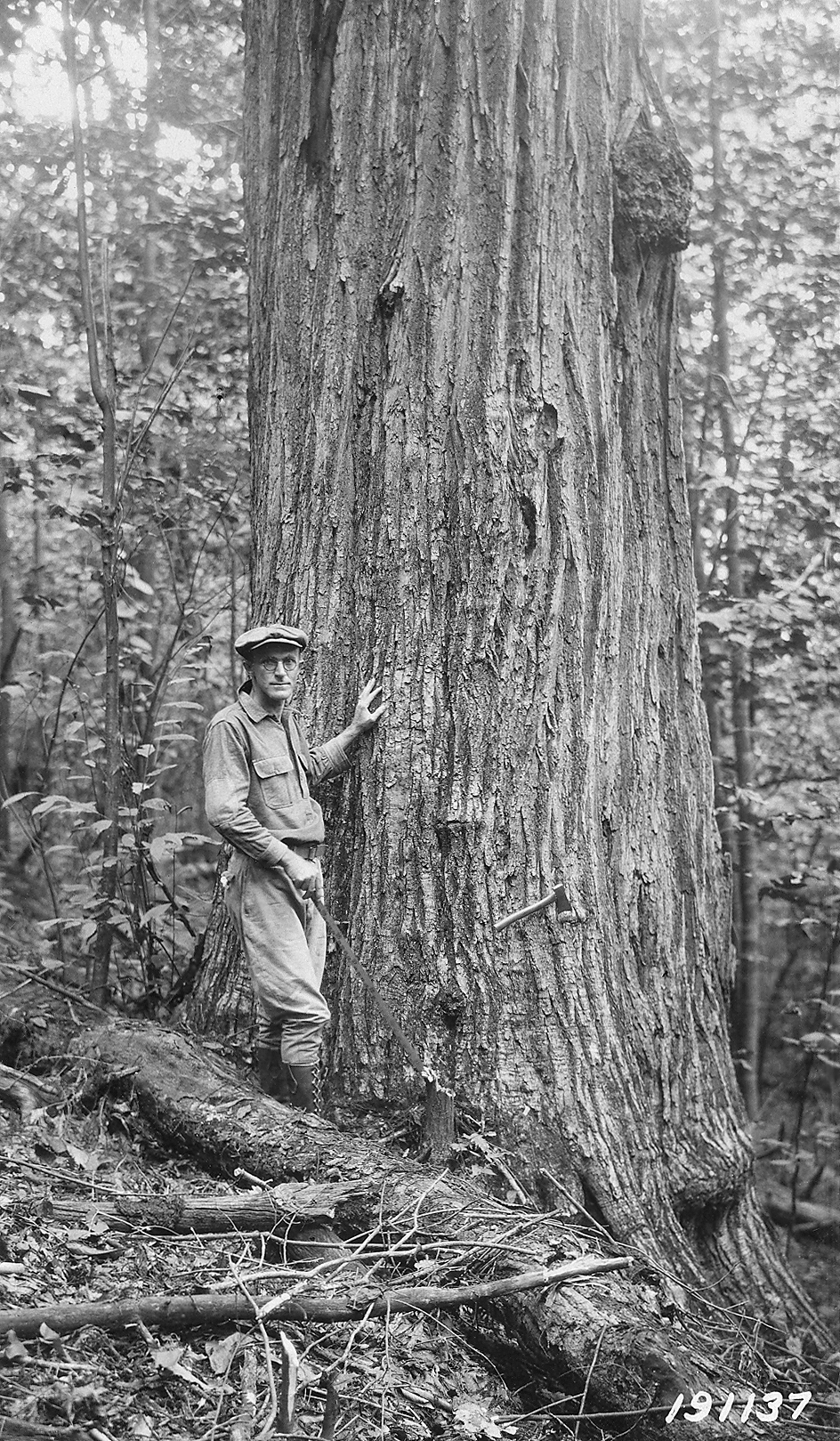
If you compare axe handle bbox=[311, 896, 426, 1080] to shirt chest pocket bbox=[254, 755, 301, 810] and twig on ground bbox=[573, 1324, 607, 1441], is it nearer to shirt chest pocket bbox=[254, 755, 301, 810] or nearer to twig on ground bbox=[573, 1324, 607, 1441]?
shirt chest pocket bbox=[254, 755, 301, 810]

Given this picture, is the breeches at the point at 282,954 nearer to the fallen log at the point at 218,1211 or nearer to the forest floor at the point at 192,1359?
the forest floor at the point at 192,1359

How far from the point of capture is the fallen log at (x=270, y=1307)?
238 centimetres

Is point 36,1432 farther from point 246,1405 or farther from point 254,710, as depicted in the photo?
point 254,710

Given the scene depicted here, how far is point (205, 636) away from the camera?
688cm

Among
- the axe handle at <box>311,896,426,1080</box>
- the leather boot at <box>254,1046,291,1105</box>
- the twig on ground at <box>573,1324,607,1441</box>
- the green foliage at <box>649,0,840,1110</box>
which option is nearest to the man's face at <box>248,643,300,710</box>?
the axe handle at <box>311,896,426,1080</box>

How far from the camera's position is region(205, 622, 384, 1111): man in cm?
410

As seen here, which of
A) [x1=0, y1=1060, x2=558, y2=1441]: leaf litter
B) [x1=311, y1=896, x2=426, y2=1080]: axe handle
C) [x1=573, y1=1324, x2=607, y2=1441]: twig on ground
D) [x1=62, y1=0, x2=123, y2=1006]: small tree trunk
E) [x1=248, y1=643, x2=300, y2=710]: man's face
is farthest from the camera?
[x1=62, y1=0, x2=123, y2=1006]: small tree trunk

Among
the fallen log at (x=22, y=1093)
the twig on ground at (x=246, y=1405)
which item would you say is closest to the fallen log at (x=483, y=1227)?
the fallen log at (x=22, y=1093)

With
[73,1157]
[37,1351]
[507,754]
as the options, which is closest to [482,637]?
[507,754]

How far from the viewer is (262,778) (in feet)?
13.9

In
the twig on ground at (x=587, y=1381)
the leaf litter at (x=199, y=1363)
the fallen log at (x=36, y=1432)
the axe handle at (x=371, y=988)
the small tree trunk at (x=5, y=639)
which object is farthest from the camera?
the small tree trunk at (x=5, y=639)

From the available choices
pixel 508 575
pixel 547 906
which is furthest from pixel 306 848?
pixel 508 575

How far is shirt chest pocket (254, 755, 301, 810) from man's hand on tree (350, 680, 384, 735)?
32 centimetres

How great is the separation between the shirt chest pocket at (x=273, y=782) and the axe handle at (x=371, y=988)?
15.4 inches
